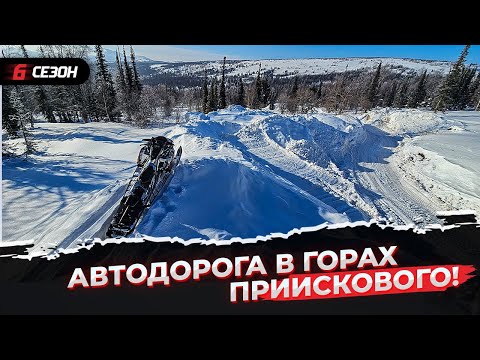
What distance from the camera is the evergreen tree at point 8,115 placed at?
3331 millimetres

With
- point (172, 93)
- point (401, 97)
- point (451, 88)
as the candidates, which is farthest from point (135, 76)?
point (401, 97)

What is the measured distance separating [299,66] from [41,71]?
3.63m

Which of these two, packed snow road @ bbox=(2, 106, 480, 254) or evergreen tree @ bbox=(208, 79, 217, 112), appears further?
evergreen tree @ bbox=(208, 79, 217, 112)

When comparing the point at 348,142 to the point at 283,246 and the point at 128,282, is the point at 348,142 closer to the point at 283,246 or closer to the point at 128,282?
the point at 283,246

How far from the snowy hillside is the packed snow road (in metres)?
1.16

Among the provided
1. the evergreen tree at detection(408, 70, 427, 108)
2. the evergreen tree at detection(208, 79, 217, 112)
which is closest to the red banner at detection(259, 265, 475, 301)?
the evergreen tree at detection(208, 79, 217, 112)

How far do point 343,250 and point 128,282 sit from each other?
3.06 meters

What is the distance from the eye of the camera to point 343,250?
11.9 ft

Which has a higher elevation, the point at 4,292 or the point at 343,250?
the point at 343,250

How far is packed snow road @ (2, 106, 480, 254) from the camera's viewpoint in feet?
12.0

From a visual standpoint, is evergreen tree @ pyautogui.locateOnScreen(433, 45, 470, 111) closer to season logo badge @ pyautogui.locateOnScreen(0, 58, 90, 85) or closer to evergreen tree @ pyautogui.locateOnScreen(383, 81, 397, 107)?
evergreen tree @ pyautogui.locateOnScreen(383, 81, 397, 107)

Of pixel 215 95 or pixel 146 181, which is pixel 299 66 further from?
pixel 146 181

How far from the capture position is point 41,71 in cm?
322
